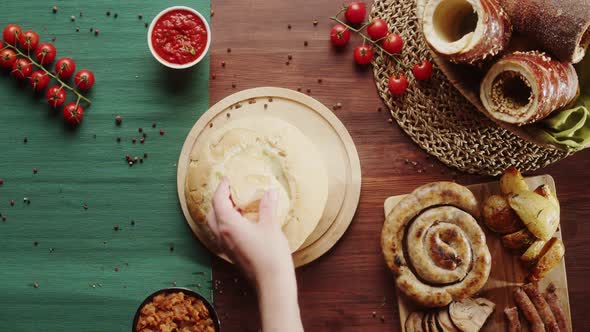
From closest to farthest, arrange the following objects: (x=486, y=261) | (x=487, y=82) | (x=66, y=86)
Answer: (x=487, y=82)
(x=486, y=261)
(x=66, y=86)

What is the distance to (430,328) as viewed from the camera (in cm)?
232

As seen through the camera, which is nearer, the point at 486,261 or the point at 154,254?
the point at 486,261

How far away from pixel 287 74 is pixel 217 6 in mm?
435

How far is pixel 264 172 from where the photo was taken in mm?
2195

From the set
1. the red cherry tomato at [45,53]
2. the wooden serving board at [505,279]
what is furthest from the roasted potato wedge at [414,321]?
the red cherry tomato at [45,53]

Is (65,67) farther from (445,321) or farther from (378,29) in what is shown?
(445,321)

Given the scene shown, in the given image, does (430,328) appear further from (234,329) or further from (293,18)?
(293,18)

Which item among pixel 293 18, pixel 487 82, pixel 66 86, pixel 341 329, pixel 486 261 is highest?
pixel 293 18

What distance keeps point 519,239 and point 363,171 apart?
690mm

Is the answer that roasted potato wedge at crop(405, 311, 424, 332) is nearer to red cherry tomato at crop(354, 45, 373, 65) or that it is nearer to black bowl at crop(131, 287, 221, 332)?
black bowl at crop(131, 287, 221, 332)

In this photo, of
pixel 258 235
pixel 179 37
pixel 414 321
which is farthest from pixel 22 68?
pixel 414 321

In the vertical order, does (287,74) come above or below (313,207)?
above

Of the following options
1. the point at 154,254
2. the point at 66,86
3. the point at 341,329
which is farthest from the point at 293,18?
the point at 341,329

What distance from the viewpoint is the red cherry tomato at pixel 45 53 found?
2.55 meters
